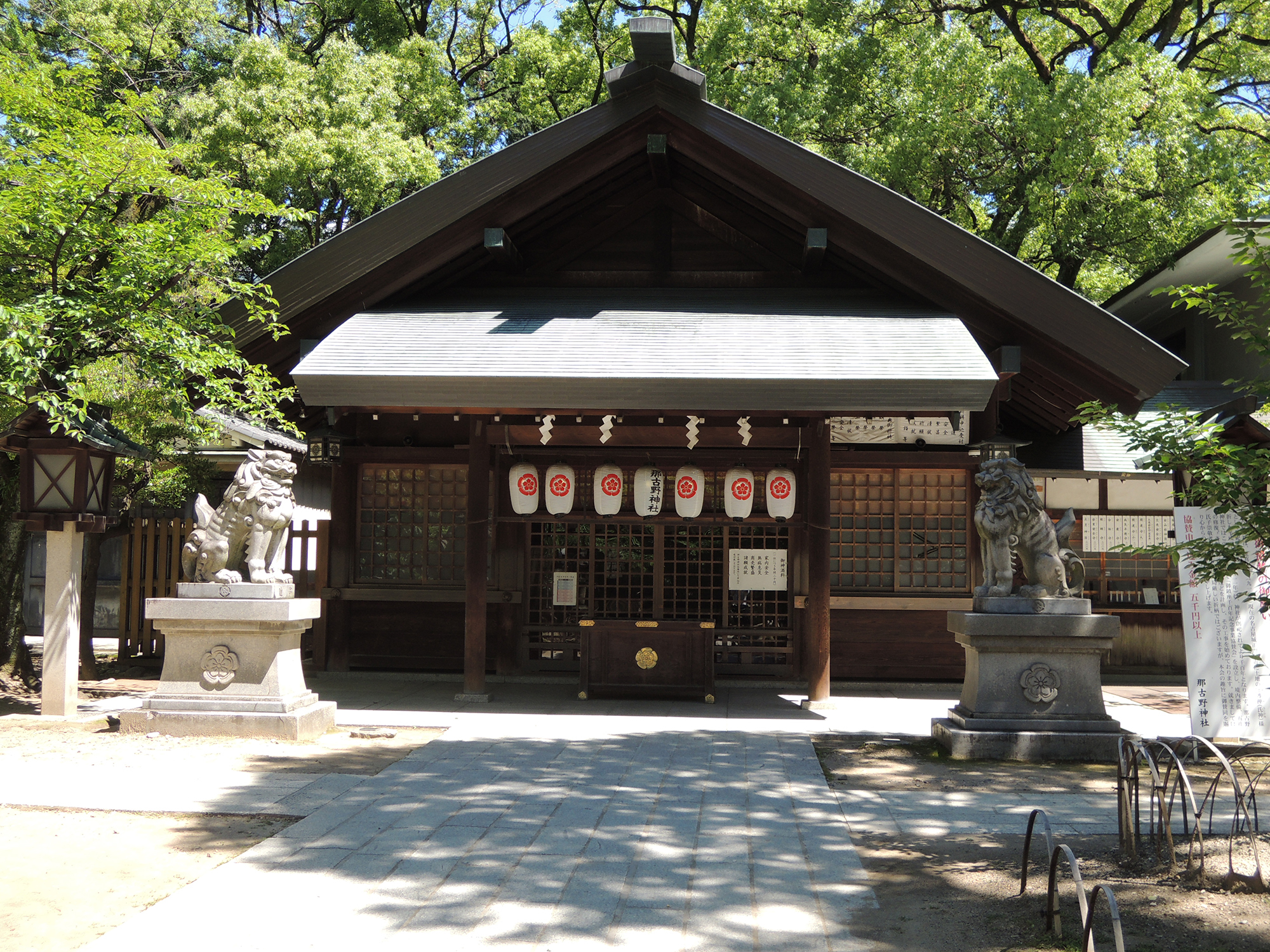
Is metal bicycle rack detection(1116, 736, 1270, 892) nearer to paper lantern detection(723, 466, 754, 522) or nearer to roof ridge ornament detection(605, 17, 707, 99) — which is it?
paper lantern detection(723, 466, 754, 522)

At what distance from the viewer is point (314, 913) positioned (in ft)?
14.5

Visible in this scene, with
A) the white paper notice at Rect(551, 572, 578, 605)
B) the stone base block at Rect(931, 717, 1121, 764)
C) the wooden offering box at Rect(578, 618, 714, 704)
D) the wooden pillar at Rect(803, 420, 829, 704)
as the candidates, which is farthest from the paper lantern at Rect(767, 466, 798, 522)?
the stone base block at Rect(931, 717, 1121, 764)

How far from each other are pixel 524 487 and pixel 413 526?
239 centimetres

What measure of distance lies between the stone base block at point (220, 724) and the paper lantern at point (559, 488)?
3.82 m

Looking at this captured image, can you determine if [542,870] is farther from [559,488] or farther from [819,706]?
[559,488]

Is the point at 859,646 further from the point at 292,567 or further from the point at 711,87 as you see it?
the point at 711,87

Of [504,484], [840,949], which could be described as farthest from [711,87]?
[840,949]

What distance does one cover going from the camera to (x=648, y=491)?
10914mm

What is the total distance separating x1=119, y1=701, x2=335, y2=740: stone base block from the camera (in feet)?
27.3

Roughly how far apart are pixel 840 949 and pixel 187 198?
8.44 m

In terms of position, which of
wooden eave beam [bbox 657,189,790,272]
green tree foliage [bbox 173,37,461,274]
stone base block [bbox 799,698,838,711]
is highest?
green tree foliage [bbox 173,37,461,274]

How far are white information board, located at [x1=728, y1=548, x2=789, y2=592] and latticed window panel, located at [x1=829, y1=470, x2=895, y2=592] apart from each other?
726 millimetres

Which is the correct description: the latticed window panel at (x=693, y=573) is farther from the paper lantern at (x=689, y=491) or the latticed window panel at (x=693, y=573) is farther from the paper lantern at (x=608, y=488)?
the paper lantern at (x=608, y=488)

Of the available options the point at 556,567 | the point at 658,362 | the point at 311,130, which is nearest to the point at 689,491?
the point at 658,362
